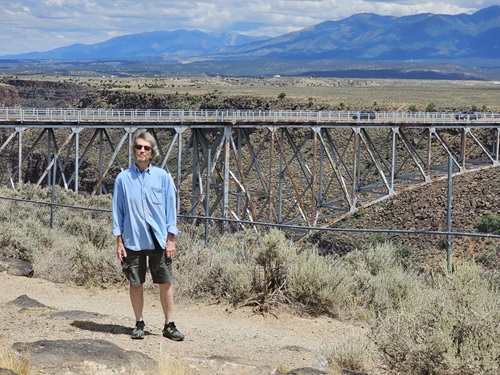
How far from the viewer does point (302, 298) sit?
11.4m

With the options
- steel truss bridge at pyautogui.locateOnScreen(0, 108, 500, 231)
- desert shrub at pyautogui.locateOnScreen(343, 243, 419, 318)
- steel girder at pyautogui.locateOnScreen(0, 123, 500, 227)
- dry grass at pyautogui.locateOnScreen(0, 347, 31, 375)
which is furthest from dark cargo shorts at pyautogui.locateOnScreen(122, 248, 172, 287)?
steel girder at pyautogui.locateOnScreen(0, 123, 500, 227)

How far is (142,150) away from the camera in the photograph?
9031 millimetres

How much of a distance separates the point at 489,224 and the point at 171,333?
37.0 m

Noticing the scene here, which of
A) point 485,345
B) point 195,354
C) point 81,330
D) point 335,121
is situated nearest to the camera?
point 485,345

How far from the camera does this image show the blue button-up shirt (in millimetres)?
9148

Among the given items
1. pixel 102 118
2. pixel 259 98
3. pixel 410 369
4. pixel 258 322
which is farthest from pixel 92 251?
pixel 259 98

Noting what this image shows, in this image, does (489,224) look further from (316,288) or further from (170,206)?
(170,206)

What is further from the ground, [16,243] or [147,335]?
[147,335]

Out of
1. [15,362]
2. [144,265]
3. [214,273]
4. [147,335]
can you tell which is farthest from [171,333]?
[214,273]

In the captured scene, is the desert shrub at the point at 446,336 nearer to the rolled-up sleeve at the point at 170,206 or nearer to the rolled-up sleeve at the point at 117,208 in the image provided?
the rolled-up sleeve at the point at 170,206

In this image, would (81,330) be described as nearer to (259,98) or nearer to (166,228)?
(166,228)

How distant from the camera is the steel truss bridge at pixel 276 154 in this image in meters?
40.1

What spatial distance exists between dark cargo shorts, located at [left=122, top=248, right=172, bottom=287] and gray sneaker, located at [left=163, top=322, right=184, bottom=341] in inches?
19.6

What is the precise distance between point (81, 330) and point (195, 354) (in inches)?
56.3
